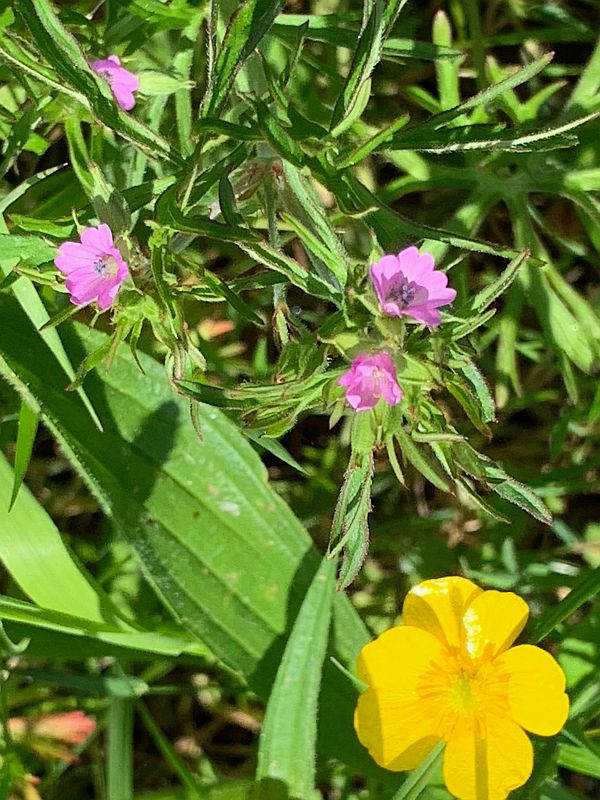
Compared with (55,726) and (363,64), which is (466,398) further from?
(55,726)

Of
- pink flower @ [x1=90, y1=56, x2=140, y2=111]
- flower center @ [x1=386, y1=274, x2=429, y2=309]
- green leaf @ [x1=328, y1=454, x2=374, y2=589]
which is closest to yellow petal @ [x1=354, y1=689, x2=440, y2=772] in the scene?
green leaf @ [x1=328, y1=454, x2=374, y2=589]

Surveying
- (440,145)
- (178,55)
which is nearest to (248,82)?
(178,55)

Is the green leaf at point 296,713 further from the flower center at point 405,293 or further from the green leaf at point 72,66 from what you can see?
the green leaf at point 72,66

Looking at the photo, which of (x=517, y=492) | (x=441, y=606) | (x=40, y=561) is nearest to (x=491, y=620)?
(x=441, y=606)

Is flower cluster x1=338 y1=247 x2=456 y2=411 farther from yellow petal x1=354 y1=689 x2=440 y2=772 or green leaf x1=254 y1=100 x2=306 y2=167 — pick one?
yellow petal x1=354 y1=689 x2=440 y2=772

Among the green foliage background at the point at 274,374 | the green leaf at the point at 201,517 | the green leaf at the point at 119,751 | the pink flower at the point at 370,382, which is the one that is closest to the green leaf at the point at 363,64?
the green foliage background at the point at 274,374

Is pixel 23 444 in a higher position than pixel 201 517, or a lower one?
higher
